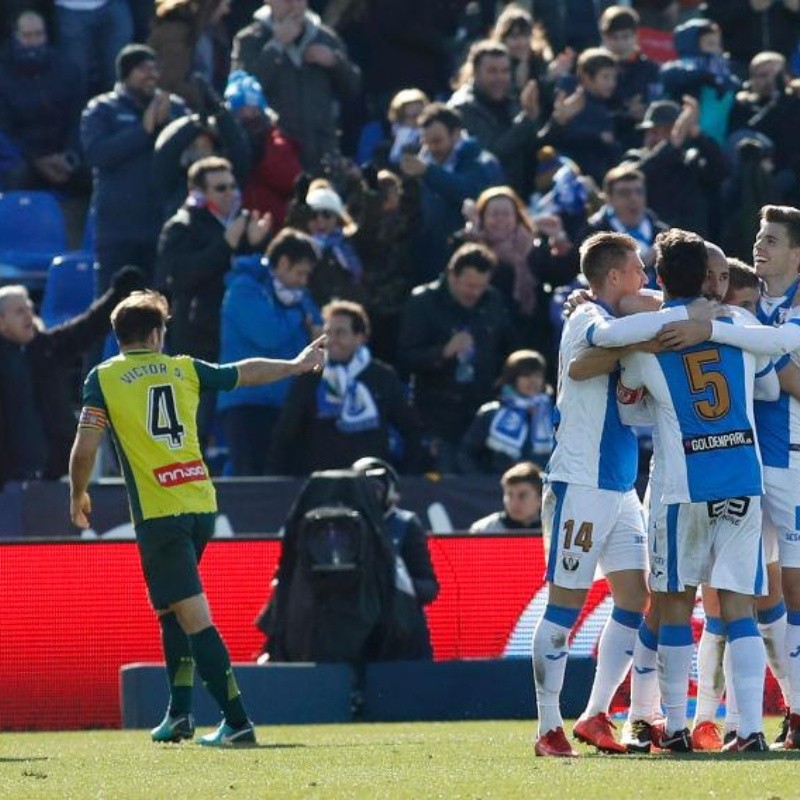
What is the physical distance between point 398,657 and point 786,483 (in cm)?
417

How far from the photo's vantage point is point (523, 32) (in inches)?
734

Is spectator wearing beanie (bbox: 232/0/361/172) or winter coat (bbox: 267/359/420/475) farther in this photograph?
spectator wearing beanie (bbox: 232/0/361/172)

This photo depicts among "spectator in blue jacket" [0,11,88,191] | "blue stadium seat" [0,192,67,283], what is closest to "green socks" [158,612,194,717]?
"blue stadium seat" [0,192,67,283]

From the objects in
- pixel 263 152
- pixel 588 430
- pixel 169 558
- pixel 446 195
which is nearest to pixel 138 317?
pixel 169 558

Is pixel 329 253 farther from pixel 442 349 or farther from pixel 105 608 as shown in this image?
pixel 105 608

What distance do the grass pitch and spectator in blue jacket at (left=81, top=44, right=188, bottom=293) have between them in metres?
6.31

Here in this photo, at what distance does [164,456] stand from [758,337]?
118 inches

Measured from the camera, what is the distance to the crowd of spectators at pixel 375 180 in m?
16.1

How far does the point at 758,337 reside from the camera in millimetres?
9273

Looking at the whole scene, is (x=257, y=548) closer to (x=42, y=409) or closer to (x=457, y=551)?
(x=457, y=551)

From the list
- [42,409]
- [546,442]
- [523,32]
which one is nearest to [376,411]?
[546,442]

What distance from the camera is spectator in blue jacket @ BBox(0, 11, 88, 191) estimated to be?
62.1 feet

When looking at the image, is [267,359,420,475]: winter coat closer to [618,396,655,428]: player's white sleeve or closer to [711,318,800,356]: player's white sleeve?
[618,396,655,428]: player's white sleeve

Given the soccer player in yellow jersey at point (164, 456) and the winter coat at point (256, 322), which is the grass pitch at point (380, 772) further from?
the winter coat at point (256, 322)
